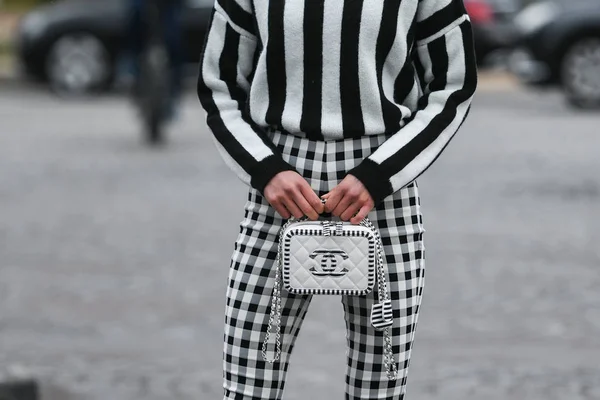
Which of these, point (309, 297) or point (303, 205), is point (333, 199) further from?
point (309, 297)

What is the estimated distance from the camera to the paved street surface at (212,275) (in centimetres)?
553

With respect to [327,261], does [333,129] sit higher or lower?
higher

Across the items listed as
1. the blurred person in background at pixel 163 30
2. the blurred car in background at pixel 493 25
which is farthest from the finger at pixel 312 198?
the blurred car in background at pixel 493 25

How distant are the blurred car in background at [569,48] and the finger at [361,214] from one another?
570 inches

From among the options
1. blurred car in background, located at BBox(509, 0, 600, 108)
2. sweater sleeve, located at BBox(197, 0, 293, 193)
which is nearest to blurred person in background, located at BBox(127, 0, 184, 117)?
blurred car in background, located at BBox(509, 0, 600, 108)

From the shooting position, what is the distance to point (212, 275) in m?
7.41

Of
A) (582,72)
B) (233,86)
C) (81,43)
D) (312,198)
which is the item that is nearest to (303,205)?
(312,198)

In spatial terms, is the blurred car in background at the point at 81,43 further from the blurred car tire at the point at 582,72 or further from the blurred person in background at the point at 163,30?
the blurred person in background at the point at 163,30

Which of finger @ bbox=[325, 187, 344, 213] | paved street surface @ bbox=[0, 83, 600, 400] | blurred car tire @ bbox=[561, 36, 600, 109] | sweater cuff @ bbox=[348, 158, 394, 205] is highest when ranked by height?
blurred car tire @ bbox=[561, 36, 600, 109]

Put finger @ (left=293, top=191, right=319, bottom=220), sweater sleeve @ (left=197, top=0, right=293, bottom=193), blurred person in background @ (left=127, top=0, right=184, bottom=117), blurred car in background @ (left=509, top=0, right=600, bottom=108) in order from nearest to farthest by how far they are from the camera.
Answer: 1. finger @ (left=293, top=191, right=319, bottom=220)
2. sweater sleeve @ (left=197, top=0, right=293, bottom=193)
3. blurred person in background @ (left=127, top=0, right=184, bottom=117)
4. blurred car in background @ (left=509, top=0, right=600, bottom=108)

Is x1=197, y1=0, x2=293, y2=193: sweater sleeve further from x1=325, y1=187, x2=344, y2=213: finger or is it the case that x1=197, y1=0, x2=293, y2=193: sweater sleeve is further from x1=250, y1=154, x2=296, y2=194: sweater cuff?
x1=325, y1=187, x2=344, y2=213: finger

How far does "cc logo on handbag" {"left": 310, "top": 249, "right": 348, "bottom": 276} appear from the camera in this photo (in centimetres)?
304

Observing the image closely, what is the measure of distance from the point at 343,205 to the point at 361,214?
41 mm

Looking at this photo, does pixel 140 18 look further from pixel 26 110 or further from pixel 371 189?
pixel 371 189
